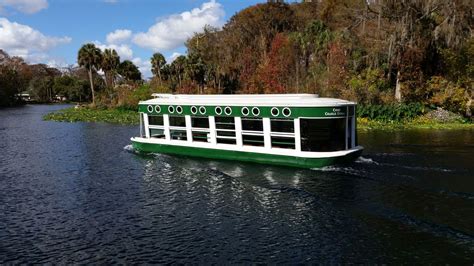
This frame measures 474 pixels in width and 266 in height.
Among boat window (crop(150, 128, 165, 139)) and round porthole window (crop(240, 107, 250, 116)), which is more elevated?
round porthole window (crop(240, 107, 250, 116))

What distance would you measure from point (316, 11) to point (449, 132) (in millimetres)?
48232

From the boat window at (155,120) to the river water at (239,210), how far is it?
8.65ft

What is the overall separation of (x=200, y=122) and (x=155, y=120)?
3.61 metres

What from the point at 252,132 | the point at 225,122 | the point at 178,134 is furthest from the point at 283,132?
the point at 178,134

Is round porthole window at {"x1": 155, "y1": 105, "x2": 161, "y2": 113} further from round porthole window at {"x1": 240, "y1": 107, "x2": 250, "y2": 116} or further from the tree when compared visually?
the tree

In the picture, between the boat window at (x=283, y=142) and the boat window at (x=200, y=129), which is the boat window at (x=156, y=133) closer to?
the boat window at (x=200, y=129)

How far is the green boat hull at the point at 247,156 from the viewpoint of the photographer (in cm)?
2266

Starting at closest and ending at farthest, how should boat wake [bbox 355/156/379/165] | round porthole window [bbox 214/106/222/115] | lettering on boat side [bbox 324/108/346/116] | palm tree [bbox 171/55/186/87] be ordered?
lettering on boat side [bbox 324/108/346/116], boat wake [bbox 355/156/379/165], round porthole window [bbox 214/106/222/115], palm tree [bbox 171/55/186/87]

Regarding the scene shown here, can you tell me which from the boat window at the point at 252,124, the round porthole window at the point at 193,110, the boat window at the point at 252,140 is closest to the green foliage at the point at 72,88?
the round porthole window at the point at 193,110

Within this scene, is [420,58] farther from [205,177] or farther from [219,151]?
[205,177]

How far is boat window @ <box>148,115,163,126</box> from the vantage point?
2869 centimetres

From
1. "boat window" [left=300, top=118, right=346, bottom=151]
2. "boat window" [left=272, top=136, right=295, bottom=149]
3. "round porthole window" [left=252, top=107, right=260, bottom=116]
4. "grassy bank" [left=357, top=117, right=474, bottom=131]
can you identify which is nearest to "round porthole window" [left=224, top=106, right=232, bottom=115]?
"round porthole window" [left=252, top=107, right=260, bottom=116]

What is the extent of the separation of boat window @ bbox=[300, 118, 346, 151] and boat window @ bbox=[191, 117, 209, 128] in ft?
21.2

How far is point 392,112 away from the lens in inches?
1706
